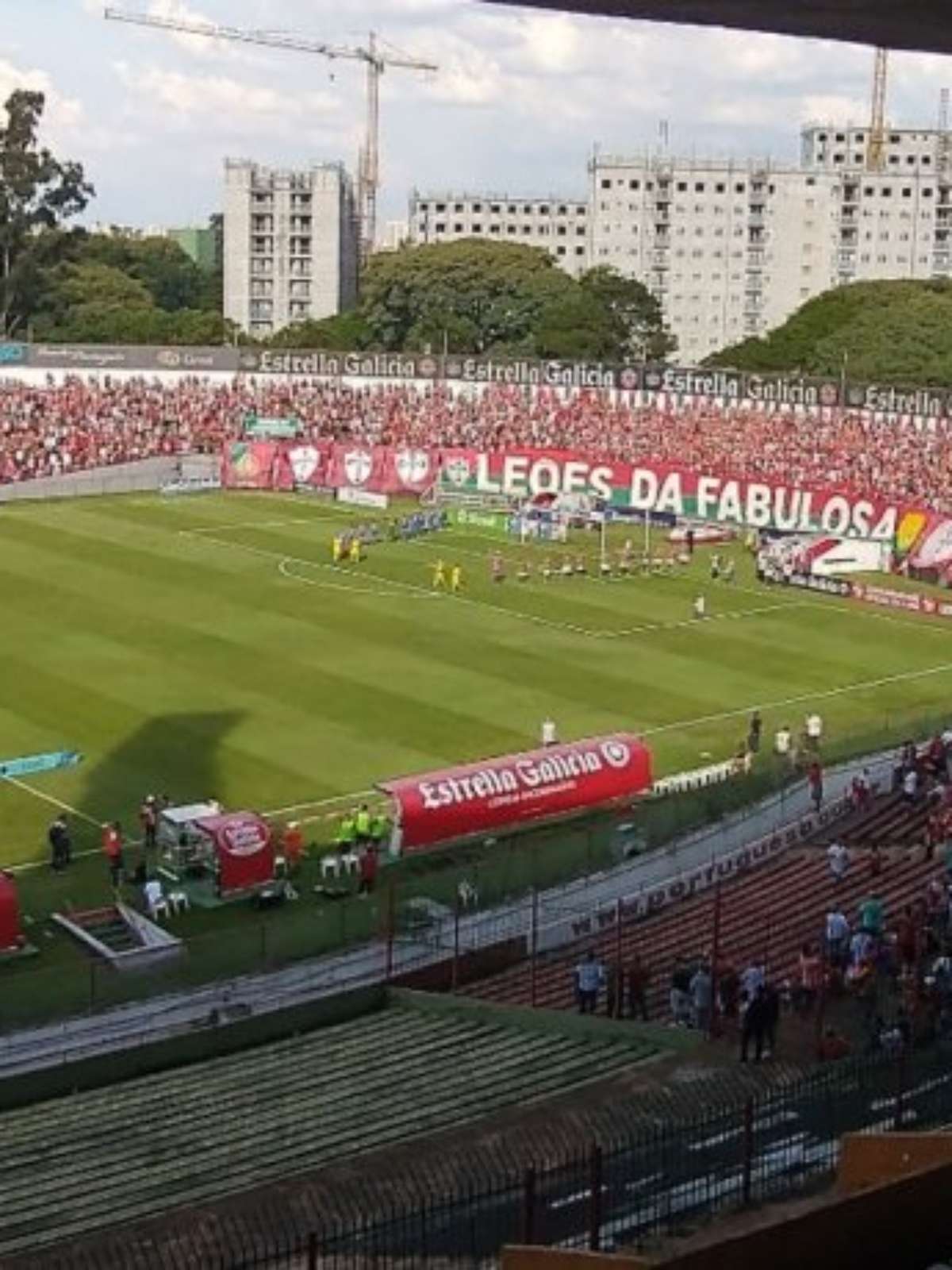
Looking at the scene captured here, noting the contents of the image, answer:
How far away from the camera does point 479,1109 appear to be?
56.4 ft

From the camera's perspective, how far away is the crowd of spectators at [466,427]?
234 feet

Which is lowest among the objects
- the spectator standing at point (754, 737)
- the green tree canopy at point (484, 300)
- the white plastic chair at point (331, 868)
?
the white plastic chair at point (331, 868)

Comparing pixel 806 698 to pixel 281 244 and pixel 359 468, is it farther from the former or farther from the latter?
pixel 281 244

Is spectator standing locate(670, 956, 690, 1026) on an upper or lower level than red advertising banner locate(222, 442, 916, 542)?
lower

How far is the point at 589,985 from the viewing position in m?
21.0

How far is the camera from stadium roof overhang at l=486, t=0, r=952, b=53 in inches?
355

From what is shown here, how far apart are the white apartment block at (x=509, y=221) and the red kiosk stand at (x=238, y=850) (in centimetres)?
16798

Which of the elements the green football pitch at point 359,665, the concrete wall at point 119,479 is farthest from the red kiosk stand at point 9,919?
the concrete wall at point 119,479

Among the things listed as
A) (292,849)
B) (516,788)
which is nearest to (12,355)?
(516,788)

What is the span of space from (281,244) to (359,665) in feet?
422

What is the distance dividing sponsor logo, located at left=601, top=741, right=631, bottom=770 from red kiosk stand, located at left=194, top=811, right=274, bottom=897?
22.7 ft

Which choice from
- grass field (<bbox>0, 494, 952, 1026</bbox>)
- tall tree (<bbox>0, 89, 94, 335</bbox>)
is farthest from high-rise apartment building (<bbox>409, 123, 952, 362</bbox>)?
grass field (<bbox>0, 494, 952, 1026</bbox>)

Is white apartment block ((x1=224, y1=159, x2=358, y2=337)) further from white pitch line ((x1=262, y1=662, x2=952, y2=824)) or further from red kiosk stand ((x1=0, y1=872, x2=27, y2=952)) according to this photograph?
red kiosk stand ((x1=0, y1=872, x2=27, y2=952))

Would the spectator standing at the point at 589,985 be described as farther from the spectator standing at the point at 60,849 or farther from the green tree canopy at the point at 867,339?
the green tree canopy at the point at 867,339
